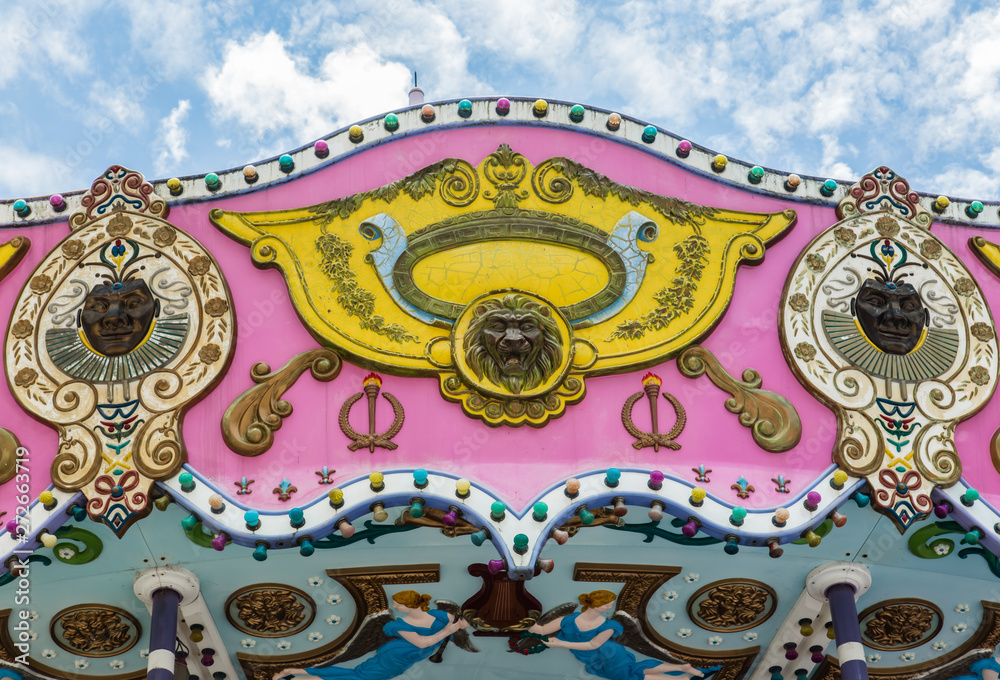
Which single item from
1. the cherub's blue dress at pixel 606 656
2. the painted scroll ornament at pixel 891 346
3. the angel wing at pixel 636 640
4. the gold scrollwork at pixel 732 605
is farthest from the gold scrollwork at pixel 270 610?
the painted scroll ornament at pixel 891 346

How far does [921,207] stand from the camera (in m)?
15.5

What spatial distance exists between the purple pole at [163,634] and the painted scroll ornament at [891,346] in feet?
22.5

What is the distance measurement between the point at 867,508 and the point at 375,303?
5466 mm

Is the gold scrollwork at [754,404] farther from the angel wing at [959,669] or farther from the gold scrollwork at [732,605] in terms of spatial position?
the angel wing at [959,669]

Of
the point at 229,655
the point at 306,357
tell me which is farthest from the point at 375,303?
the point at 229,655

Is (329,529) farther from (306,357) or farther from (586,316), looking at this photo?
(586,316)

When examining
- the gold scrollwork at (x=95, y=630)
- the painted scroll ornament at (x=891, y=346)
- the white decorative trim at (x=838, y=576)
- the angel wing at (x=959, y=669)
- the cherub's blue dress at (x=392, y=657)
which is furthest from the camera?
the angel wing at (x=959, y=669)

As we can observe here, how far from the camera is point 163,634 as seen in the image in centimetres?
1360

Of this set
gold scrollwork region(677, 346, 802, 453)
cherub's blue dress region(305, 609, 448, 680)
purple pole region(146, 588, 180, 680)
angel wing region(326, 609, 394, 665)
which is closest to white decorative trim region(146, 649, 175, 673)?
Answer: purple pole region(146, 588, 180, 680)

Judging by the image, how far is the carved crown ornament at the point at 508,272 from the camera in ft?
46.3

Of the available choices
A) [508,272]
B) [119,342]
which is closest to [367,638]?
[119,342]

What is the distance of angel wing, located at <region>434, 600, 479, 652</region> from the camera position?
14430 millimetres

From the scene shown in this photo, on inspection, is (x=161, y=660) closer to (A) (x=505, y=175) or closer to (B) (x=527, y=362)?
(B) (x=527, y=362)

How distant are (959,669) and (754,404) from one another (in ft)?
14.0
